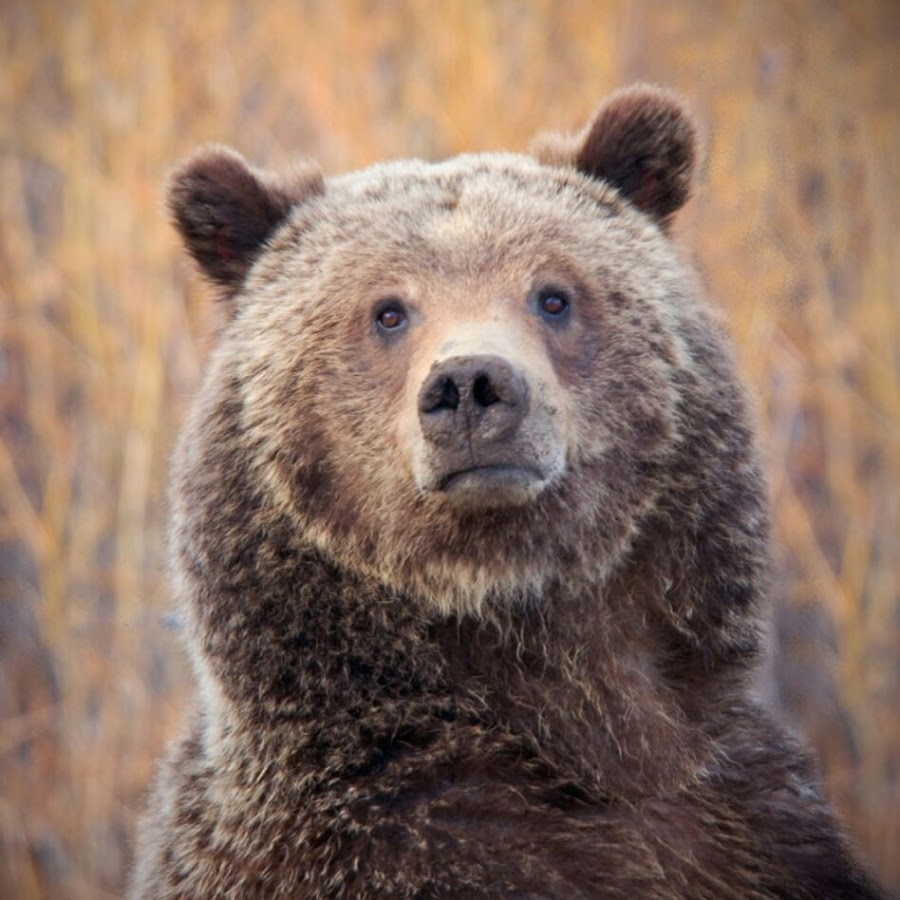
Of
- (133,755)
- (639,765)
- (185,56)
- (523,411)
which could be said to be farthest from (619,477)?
(185,56)

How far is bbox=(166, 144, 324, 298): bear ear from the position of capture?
457 cm

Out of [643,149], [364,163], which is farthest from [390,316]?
[364,163]

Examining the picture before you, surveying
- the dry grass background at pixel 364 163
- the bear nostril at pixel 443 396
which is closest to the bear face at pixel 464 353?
the bear nostril at pixel 443 396

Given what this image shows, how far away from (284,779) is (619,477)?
1.26 m

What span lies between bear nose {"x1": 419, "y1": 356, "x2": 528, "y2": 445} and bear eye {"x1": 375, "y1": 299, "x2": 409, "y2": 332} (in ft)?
2.01

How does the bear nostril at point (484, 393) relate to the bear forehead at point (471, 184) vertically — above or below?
below

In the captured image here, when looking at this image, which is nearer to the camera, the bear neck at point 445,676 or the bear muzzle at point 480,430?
the bear muzzle at point 480,430

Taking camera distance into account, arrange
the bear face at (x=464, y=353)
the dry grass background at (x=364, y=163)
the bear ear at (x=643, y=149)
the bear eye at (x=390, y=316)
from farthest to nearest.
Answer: the dry grass background at (x=364, y=163)
the bear ear at (x=643, y=149)
the bear eye at (x=390, y=316)
the bear face at (x=464, y=353)

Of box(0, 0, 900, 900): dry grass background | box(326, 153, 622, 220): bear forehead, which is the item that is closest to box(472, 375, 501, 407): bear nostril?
box(326, 153, 622, 220): bear forehead

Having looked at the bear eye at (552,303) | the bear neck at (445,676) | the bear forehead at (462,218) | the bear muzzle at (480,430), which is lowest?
the bear neck at (445,676)

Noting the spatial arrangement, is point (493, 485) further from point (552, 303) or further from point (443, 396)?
point (552, 303)

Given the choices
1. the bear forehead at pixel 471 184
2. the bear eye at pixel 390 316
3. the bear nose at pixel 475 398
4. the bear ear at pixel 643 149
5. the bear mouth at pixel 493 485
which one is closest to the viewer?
the bear nose at pixel 475 398

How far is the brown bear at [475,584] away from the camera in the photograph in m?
3.77

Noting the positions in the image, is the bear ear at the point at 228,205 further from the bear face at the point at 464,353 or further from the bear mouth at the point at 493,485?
the bear mouth at the point at 493,485
